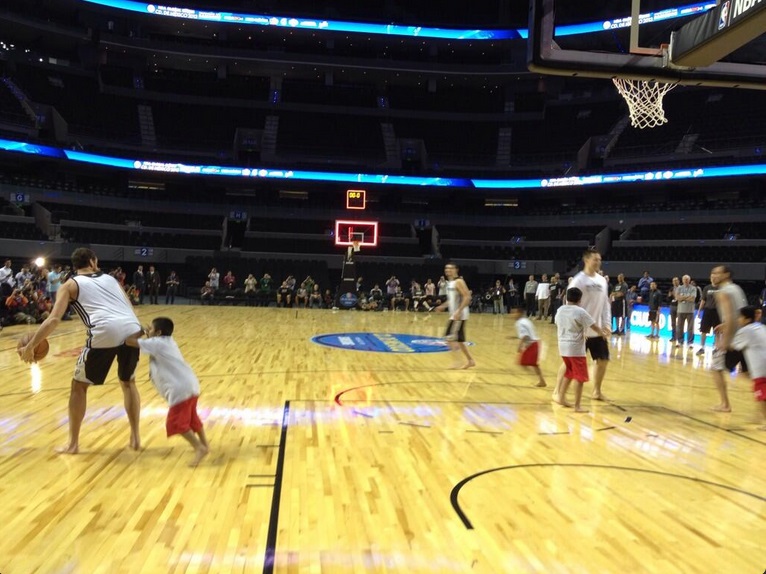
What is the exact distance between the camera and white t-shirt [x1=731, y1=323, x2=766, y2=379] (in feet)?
19.1

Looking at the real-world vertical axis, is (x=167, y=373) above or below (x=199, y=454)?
above

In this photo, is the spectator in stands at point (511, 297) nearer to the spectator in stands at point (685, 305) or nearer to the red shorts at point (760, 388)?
the spectator in stands at point (685, 305)

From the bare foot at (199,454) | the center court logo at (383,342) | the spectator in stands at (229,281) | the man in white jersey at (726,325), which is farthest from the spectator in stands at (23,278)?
the man in white jersey at (726,325)

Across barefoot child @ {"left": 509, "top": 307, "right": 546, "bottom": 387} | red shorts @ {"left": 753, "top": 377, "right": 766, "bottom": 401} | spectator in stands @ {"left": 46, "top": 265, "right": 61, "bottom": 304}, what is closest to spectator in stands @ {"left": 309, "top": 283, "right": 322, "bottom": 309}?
spectator in stands @ {"left": 46, "top": 265, "right": 61, "bottom": 304}

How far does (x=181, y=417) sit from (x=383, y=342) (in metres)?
8.24

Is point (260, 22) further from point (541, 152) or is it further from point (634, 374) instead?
point (634, 374)

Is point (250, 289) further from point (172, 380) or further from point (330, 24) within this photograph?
point (172, 380)

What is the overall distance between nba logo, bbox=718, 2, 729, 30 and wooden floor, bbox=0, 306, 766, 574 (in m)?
3.94

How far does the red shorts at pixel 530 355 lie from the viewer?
795 centimetres

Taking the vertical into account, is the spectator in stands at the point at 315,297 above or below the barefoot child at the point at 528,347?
below

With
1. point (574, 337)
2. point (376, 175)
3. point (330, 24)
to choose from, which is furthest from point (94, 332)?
point (330, 24)

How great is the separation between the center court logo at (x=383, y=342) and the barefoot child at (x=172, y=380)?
674 cm

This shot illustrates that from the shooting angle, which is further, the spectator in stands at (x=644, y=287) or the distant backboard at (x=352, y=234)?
the distant backboard at (x=352, y=234)

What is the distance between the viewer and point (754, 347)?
5891mm
